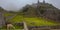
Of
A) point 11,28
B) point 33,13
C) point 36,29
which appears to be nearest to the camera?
point 36,29

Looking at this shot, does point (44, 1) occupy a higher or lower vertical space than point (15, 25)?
higher

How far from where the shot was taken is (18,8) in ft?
63.7

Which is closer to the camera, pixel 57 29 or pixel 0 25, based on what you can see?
pixel 57 29

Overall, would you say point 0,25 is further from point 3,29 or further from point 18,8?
point 18,8

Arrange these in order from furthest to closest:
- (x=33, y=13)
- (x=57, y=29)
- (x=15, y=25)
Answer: (x=33, y=13)
(x=15, y=25)
(x=57, y=29)

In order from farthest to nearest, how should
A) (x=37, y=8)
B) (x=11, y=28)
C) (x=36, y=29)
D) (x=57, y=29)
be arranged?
(x=37, y=8)
(x=11, y=28)
(x=57, y=29)
(x=36, y=29)

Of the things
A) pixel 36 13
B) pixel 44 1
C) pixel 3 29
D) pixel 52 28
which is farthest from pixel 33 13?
pixel 52 28

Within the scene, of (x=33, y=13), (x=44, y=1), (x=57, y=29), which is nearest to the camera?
(x=57, y=29)

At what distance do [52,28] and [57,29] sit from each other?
255mm

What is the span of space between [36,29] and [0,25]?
4176 millimetres

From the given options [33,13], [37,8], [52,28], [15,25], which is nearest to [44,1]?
[37,8]

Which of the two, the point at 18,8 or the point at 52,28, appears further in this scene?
the point at 18,8

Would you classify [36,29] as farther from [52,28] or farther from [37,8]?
[37,8]

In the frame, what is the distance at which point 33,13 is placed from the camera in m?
14.5
